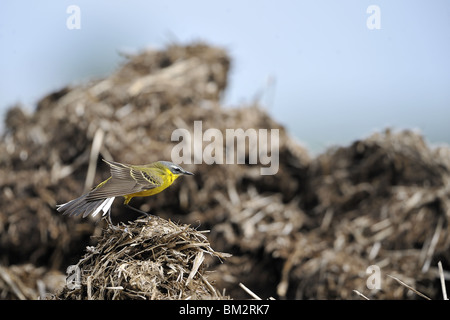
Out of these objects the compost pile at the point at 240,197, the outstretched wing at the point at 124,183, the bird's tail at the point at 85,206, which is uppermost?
the outstretched wing at the point at 124,183

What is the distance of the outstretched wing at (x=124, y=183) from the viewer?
3.54 meters

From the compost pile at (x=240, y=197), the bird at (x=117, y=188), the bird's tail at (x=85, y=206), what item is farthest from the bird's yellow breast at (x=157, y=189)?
the compost pile at (x=240, y=197)

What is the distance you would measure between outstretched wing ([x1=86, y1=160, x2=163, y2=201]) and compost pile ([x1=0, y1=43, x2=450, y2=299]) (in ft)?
8.00

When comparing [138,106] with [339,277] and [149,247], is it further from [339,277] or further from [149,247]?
[149,247]

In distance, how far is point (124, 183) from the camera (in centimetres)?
364

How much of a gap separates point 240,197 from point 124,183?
450cm

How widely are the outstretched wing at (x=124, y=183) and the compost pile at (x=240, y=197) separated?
2.44m

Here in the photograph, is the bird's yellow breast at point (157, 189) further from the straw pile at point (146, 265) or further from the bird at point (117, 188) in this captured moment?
the straw pile at point (146, 265)

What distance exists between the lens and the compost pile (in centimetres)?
686

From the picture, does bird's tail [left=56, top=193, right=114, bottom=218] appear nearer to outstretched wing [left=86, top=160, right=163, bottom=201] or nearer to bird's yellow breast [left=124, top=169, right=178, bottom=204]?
outstretched wing [left=86, top=160, right=163, bottom=201]

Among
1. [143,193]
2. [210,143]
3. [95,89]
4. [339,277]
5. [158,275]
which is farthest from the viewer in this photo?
[95,89]

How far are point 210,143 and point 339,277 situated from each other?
2958 mm

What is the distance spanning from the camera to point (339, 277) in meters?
6.44
